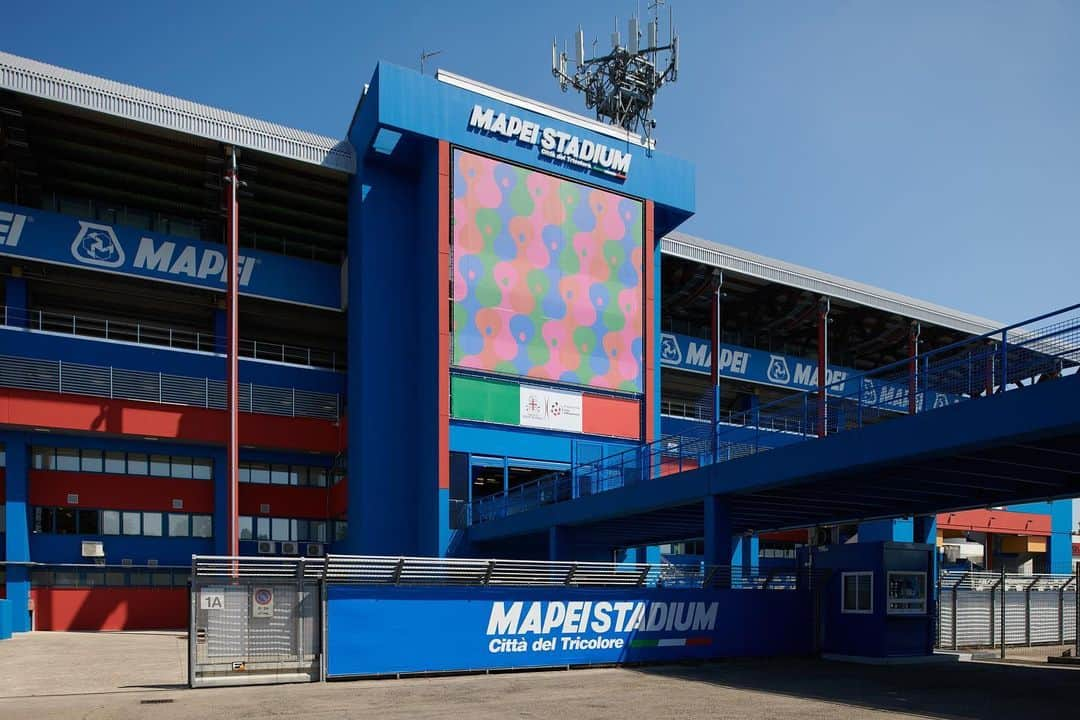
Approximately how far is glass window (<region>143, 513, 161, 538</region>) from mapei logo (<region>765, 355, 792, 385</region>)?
3751 centimetres

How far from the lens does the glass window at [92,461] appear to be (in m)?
41.4

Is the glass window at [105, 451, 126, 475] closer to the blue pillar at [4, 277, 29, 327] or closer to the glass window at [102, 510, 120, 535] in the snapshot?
the glass window at [102, 510, 120, 535]

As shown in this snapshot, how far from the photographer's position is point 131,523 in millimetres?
41906

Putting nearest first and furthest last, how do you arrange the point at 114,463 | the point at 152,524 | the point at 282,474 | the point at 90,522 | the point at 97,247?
1. the point at 90,522
2. the point at 114,463
3. the point at 152,524
4. the point at 97,247
5. the point at 282,474

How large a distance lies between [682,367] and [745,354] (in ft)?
16.8

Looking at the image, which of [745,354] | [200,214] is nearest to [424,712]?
[200,214]

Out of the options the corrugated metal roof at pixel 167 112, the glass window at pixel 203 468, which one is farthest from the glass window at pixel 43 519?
the corrugated metal roof at pixel 167 112

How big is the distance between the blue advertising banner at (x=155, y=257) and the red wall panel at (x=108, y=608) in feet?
44.9

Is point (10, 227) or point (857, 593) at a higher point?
point (10, 227)

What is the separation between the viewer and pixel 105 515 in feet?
136

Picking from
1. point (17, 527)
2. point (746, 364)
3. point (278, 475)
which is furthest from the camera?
point (746, 364)

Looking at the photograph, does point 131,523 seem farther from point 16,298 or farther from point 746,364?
point 746,364

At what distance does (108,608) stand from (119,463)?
6.19 metres

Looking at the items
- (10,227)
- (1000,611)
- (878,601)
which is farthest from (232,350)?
(1000,611)
